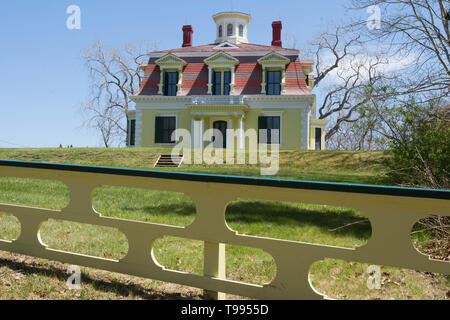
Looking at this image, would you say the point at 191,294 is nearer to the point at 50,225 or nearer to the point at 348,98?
the point at 50,225

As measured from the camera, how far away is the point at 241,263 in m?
4.93

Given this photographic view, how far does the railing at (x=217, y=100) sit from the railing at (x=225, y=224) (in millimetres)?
21126

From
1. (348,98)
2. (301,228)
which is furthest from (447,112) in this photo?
(348,98)

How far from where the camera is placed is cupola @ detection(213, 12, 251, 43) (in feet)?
107

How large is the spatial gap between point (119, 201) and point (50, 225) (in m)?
2.24

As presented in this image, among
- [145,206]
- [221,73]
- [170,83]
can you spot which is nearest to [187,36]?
[170,83]

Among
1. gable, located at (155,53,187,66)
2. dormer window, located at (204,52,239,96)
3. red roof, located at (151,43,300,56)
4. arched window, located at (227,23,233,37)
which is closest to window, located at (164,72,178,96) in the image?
gable, located at (155,53,187,66)

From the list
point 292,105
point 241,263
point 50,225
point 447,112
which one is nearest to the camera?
point 241,263

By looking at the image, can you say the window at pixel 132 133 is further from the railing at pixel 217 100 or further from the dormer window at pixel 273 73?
the dormer window at pixel 273 73

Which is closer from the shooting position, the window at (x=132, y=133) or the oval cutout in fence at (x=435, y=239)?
the oval cutout in fence at (x=435, y=239)

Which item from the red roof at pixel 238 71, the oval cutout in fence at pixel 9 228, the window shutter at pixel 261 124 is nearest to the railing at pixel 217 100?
the red roof at pixel 238 71

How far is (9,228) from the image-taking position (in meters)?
6.20

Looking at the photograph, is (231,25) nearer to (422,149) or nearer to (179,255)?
(422,149)

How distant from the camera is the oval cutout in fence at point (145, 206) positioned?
6984 millimetres
